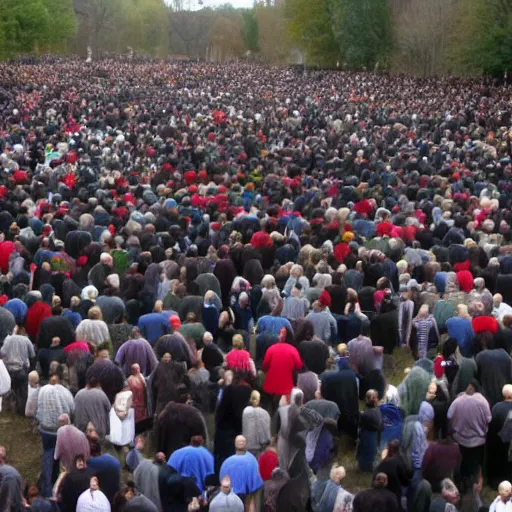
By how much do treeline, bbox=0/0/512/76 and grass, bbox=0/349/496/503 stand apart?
139 ft

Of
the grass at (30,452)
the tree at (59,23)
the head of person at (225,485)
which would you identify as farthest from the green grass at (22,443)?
the tree at (59,23)

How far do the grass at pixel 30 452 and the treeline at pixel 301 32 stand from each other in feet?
139

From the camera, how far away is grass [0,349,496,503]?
10.7 metres

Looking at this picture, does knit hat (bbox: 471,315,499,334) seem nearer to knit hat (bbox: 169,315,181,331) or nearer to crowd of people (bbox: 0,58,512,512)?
crowd of people (bbox: 0,58,512,512)

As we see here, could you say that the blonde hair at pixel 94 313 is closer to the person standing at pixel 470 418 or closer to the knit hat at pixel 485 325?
the person standing at pixel 470 418

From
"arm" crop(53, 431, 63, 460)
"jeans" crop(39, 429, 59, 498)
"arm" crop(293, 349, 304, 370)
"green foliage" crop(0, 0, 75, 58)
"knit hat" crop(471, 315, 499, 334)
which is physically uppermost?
"green foliage" crop(0, 0, 75, 58)

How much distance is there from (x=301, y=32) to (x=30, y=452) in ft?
224

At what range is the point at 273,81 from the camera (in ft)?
184

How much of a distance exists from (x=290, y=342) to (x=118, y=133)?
Answer: 19423 mm

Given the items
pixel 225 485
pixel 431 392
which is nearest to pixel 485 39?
pixel 431 392

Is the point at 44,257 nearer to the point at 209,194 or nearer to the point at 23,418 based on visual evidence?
the point at 23,418

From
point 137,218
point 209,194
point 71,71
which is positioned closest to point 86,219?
point 137,218

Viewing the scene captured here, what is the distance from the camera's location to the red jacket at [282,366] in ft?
35.7

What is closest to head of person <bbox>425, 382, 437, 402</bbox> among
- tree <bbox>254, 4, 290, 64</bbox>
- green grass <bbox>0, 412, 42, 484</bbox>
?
green grass <bbox>0, 412, 42, 484</bbox>
